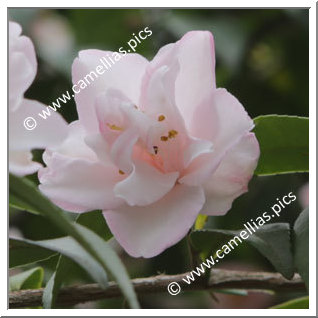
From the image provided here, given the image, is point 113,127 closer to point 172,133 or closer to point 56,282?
point 172,133

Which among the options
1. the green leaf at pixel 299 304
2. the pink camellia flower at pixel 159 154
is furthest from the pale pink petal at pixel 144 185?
the green leaf at pixel 299 304

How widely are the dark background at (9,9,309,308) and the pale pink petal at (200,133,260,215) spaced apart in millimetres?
526

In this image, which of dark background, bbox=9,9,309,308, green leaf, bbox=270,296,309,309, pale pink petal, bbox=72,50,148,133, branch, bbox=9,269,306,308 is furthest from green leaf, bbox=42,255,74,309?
dark background, bbox=9,9,309,308

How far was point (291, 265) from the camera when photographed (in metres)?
0.70

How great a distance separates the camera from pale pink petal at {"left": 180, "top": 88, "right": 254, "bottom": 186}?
660mm

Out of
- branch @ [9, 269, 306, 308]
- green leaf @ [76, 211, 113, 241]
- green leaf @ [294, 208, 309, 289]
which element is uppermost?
green leaf @ [76, 211, 113, 241]

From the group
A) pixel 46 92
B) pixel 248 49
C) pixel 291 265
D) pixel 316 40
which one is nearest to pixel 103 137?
pixel 291 265

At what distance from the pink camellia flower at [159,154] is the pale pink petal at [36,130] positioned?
26 millimetres

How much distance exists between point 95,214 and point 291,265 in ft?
0.60

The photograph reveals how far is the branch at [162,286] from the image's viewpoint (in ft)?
2.45

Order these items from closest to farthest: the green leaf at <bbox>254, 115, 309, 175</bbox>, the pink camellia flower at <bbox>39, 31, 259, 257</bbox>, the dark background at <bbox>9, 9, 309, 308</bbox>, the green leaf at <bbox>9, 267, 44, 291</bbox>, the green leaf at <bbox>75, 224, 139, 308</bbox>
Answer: the green leaf at <bbox>75, 224, 139, 308</bbox>, the pink camellia flower at <bbox>39, 31, 259, 257</bbox>, the green leaf at <bbox>254, 115, 309, 175</bbox>, the green leaf at <bbox>9, 267, 44, 291</bbox>, the dark background at <bbox>9, 9, 309, 308</bbox>

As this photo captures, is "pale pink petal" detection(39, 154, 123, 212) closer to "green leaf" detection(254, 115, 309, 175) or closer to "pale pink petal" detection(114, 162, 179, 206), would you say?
"pale pink petal" detection(114, 162, 179, 206)
